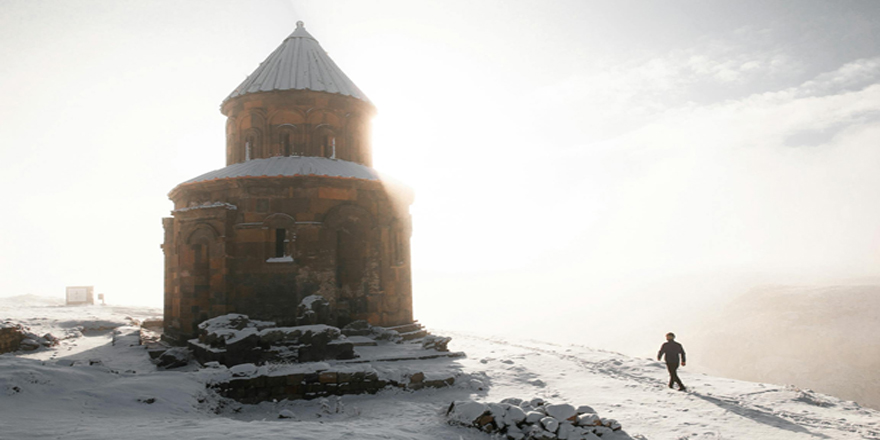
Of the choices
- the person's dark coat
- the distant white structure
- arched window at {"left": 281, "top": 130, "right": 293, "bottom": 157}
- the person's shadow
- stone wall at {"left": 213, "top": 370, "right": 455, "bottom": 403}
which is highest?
arched window at {"left": 281, "top": 130, "right": 293, "bottom": 157}

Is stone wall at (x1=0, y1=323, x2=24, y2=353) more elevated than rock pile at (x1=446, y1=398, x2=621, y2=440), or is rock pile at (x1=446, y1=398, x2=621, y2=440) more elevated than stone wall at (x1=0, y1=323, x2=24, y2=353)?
stone wall at (x1=0, y1=323, x2=24, y2=353)

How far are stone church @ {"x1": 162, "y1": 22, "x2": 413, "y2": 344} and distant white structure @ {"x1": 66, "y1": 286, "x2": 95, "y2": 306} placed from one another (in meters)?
21.7

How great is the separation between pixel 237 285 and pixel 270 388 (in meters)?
5.18

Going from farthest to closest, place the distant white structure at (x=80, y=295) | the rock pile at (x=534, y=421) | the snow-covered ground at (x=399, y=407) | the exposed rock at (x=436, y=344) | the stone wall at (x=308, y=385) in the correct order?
1. the distant white structure at (x=80, y=295)
2. the exposed rock at (x=436, y=344)
3. the stone wall at (x=308, y=385)
4. the rock pile at (x=534, y=421)
5. the snow-covered ground at (x=399, y=407)

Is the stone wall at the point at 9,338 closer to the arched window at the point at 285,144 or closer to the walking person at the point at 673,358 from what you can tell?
the arched window at the point at 285,144

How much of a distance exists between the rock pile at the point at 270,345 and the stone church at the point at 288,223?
67.6 inches

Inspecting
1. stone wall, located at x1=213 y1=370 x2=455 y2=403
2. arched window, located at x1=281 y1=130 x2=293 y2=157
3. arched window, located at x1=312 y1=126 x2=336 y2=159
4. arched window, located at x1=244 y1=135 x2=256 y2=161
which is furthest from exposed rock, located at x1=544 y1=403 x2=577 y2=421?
arched window, located at x1=244 y1=135 x2=256 y2=161

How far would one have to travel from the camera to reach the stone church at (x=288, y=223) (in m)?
Result: 13.2

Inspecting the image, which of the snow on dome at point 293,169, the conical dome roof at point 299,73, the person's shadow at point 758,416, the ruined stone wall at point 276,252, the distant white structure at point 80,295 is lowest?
the person's shadow at point 758,416

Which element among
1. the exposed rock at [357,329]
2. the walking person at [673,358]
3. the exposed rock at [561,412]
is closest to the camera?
the exposed rock at [561,412]

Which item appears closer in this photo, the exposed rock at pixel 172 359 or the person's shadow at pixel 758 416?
the person's shadow at pixel 758 416

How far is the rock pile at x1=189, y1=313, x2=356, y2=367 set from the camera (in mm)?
10719

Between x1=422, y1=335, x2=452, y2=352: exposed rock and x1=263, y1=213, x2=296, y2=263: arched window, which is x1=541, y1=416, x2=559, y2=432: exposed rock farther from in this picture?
x1=263, y1=213, x2=296, y2=263: arched window

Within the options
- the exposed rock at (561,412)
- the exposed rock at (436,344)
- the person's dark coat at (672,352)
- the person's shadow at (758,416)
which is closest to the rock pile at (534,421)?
the exposed rock at (561,412)
